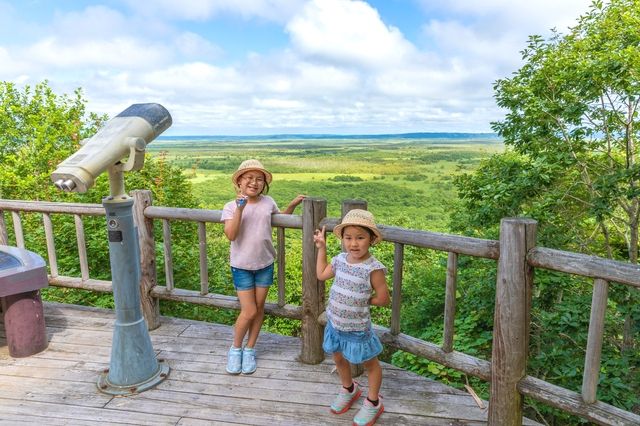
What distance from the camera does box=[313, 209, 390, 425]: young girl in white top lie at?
2.15 metres

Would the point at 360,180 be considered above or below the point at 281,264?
below

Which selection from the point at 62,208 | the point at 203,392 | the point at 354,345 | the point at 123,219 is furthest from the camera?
the point at 62,208

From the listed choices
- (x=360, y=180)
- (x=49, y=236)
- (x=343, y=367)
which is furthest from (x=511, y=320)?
(x=360, y=180)

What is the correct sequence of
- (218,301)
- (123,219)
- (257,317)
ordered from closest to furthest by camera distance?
(123,219)
(257,317)
(218,301)

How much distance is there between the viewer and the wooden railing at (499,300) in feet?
6.25

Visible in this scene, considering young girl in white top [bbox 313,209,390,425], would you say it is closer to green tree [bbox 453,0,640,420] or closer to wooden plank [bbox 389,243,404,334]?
wooden plank [bbox 389,243,404,334]

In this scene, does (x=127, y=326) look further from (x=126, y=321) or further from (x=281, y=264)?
(x=281, y=264)

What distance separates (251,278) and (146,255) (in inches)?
43.1

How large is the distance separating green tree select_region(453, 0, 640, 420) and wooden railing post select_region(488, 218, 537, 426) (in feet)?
13.9

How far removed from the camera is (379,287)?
2.15 m

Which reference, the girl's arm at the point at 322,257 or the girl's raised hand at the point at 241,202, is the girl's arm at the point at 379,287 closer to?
the girl's arm at the point at 322,257

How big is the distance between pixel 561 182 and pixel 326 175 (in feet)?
215

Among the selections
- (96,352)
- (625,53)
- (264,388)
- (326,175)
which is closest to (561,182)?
(625,53)

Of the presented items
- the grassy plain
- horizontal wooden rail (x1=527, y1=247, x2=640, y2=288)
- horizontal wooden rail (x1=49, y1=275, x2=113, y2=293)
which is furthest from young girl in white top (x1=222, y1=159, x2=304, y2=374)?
the grassy plain
